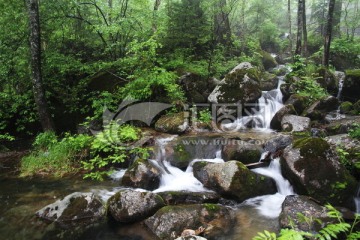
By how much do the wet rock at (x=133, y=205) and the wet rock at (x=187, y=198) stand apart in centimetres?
29

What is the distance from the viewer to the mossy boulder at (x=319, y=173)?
596 centimetres

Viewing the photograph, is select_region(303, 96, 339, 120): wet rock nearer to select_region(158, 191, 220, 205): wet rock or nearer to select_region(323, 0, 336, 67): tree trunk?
select_region(323, 0, 336, 67): tree trunk

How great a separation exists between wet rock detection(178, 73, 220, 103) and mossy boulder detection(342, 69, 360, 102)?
21.2ft

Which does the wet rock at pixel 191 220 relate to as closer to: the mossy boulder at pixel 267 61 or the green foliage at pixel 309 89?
the green foliage at pixel 309 89

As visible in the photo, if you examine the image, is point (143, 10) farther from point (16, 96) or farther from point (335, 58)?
point (335, 58)

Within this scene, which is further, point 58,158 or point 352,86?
point 352,86

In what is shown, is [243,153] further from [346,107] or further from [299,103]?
[346,107]

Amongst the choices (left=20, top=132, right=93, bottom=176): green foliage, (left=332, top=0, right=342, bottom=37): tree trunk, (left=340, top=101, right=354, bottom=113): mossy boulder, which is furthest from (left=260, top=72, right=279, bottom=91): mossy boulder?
(left=20, top=132, right=93, bottom=176): green foliage

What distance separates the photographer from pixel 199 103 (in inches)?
492

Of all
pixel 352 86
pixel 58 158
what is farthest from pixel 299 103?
pixel 58 158

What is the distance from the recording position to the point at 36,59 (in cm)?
901

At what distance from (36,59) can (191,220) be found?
Answer: 7150 millimetres

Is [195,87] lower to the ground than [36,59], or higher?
lower

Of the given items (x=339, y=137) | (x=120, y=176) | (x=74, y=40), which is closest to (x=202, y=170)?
(x=120, y=176)
